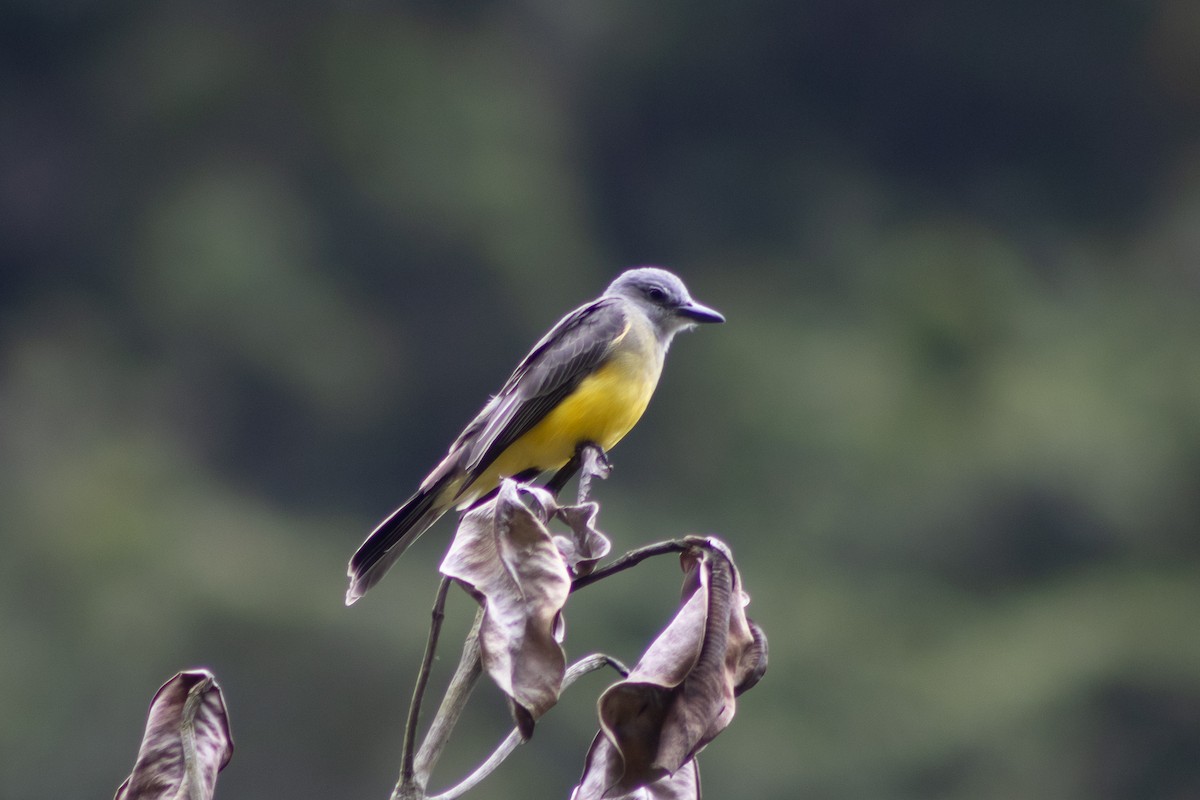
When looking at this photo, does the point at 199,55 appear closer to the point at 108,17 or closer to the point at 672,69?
the point at 108,17

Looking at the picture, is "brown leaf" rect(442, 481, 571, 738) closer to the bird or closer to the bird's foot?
the bird's foot

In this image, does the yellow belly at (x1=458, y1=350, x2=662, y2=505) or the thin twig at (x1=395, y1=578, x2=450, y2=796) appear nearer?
the thin twig at (x1=395, y1=578, x2=450, y2=796)

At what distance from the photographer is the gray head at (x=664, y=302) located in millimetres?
4453

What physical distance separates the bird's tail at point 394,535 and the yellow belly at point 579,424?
26 cm

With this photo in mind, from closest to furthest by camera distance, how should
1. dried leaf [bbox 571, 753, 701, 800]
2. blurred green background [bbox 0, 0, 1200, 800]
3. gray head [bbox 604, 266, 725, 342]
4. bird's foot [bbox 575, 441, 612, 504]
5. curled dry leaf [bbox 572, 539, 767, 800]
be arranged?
curled dry leaf [bbox 572, 539, 767, 800] < dried leaf [bbox 571, 753, 701, 800] < bird's foot [bbox 575, 441, 612, 504] < gray head [bbox 604, 266, 725, 342] < blurred green background [bbox 0, 0, 1200, 800]

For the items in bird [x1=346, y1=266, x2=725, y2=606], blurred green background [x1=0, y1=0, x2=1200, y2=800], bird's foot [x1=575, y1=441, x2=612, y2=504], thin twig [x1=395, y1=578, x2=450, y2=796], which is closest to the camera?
thin twig [x1=395, y1=578, x2=450, y2=796]

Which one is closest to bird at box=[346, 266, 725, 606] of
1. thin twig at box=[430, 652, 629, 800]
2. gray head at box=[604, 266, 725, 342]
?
gray head at box=[604, 266, 725, 342]

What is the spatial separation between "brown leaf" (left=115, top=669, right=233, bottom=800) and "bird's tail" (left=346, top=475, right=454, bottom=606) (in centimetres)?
87

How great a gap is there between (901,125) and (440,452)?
7.89 metres

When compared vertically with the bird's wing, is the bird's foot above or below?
below

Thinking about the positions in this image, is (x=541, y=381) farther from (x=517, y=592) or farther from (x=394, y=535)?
(x=517, y=592)

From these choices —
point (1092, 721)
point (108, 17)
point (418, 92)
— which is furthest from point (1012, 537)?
point (108, 17)

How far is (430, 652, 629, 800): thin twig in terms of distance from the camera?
169cm

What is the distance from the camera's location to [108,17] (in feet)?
64.1
